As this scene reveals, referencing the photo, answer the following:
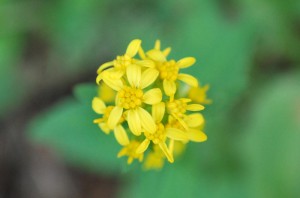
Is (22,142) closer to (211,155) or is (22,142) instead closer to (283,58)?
(211,155)

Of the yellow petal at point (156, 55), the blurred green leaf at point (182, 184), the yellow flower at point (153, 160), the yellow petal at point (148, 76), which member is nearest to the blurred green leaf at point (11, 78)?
the blurred green leaf at point (182, 184)

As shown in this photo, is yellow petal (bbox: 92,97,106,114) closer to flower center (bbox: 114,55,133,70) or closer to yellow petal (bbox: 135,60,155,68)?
flower center (bbox: 114,55,133,70)

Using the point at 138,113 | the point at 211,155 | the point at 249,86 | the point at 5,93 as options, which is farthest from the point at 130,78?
the point at 5,93

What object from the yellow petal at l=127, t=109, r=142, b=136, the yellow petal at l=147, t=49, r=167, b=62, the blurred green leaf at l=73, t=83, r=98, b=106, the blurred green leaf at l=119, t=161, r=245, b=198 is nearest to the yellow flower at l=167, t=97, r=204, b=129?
the yellow petal at l=127, t=109, r=142, b=136

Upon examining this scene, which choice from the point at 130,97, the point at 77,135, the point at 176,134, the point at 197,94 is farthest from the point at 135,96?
the point at 77,135

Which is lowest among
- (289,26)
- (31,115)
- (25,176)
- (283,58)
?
(25,176)

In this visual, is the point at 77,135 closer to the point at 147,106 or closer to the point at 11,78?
the point at 147,106
